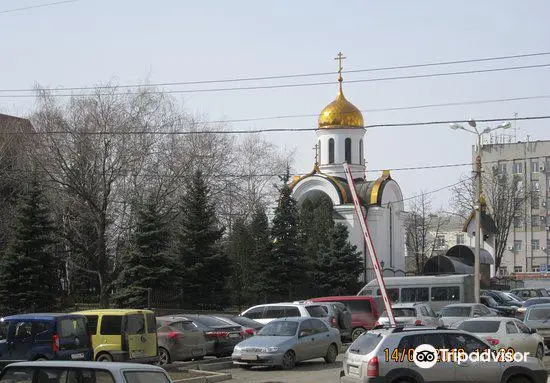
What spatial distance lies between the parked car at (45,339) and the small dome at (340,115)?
48460mm

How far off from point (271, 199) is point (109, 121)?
26.9 metres

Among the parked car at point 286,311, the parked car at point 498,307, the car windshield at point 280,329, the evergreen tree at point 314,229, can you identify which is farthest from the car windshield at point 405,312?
the evergreen tree at point 314,229

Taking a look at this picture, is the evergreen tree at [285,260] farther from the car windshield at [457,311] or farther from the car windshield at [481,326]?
the car windshield at [481,326]

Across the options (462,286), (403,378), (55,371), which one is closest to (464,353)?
(403,378)

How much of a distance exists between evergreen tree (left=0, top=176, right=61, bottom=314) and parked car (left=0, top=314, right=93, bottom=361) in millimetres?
17028

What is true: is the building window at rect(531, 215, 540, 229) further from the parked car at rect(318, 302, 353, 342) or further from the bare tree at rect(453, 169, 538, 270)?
the parked car at rect(318, 302, 353, 342)

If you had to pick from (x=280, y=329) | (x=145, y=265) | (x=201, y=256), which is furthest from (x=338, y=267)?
(x=280, y=329)

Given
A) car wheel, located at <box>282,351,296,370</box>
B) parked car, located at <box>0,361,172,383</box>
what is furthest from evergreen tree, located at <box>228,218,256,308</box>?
parked car, located at <box>0,361,172,383</box>

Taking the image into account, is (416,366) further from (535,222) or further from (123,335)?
(535,222)

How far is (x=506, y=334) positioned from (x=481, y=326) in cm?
72

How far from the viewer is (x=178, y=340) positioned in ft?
70.8

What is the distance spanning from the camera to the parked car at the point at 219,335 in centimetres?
2288

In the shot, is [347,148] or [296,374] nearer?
[296,374]

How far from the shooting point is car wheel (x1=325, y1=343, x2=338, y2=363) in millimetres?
22109
